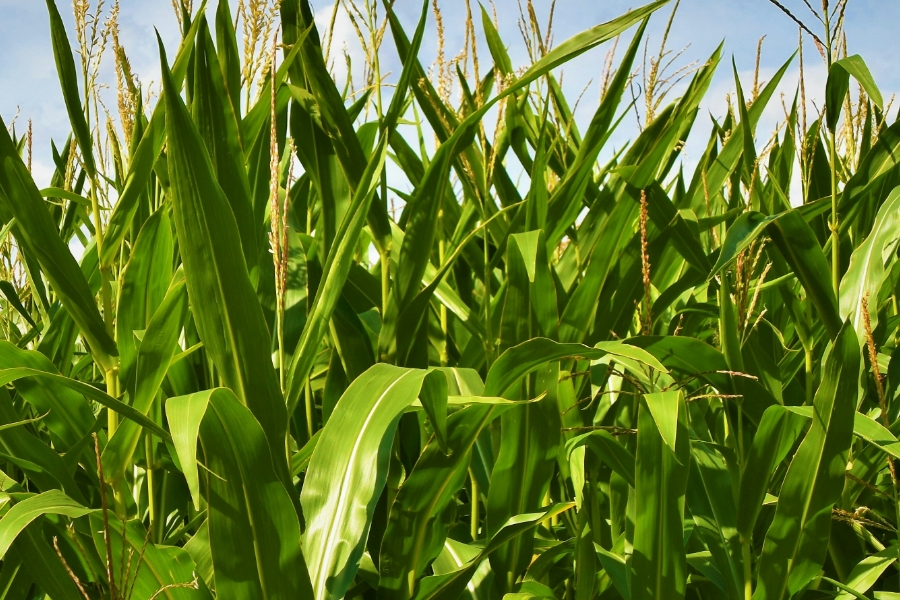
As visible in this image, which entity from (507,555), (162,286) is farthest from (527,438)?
(162,286)

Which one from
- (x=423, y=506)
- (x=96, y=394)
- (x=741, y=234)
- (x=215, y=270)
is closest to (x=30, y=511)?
→ (x=96, y=394)

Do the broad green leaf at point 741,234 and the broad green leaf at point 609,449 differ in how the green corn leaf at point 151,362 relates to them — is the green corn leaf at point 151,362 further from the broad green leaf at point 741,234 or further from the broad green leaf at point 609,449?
the broad green leaf at point 741,234

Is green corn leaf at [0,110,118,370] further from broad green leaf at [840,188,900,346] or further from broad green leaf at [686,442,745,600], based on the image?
broad green leaf at [840,188,900,346]

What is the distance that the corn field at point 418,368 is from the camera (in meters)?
0.61

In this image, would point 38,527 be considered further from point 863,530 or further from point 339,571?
point 863,530

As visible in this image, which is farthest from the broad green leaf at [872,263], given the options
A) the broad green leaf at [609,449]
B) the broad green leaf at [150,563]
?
the broad green leaf at [150,563]

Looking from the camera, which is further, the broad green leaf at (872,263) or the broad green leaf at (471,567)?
the broad green leaf at (872,263)

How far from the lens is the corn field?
0.61 m

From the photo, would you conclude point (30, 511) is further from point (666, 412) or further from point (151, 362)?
point (666, 412)

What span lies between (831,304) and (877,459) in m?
0.22

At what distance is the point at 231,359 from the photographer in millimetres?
632

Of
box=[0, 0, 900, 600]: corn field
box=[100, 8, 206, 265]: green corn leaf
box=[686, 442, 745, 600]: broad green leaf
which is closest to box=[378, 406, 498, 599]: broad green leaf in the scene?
box=[0, 0, 900, 600]: corn field

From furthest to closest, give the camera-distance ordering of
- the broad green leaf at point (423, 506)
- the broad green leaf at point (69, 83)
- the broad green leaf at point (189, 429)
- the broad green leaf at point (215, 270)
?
the broad green leaf at point (69, 83), the broad green leaf at point (423, 506), the broad green leaf at point (215, 270), the broad green leaf at point (189, 429)

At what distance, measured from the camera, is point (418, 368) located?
0.74m
